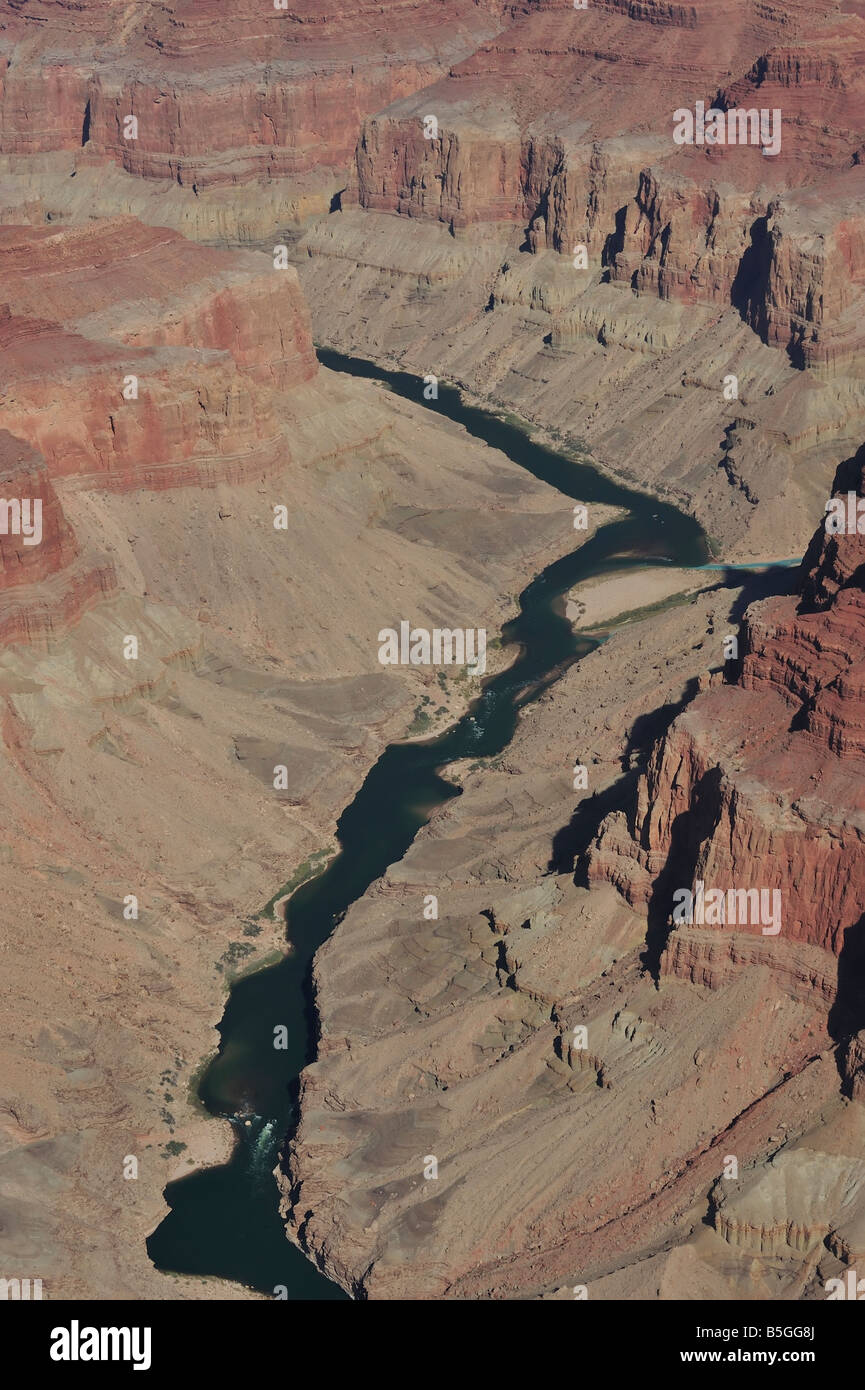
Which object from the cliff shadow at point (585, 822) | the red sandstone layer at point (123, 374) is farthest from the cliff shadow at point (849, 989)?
the red sandstone layer at point (123, 374)

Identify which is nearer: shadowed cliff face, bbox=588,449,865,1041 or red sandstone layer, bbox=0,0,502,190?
shadowed cliff face, bbox=588,449,865,1041

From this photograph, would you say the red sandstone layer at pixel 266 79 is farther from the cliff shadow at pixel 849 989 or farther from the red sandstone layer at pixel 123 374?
the cliff shadow at pixel 849 989
